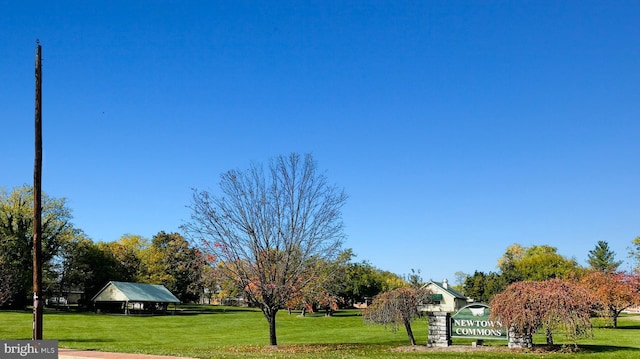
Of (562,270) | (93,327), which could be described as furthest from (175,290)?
(562,270)

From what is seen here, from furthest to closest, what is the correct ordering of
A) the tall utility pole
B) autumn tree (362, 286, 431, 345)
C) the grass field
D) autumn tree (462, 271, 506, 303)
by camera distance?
autumn tree (462, 271, 506, 303), autumn tree (362, 286, 431, 345), the grass field, the tall utility pole

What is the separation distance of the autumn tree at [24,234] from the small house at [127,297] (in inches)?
250

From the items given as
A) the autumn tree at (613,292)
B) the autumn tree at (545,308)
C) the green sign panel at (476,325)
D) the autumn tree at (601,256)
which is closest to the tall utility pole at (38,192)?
the green sign panel at (476,325)

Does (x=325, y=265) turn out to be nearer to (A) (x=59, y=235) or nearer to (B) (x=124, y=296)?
(B) (x=124, y=296)

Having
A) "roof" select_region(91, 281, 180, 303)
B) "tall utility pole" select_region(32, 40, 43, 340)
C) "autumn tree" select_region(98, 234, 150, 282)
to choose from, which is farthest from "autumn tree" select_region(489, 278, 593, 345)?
"autumn tree" select_region(98, 234, 150, 282)

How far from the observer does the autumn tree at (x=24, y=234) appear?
63.8m

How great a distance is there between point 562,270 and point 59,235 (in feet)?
224

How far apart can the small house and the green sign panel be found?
49687 mm

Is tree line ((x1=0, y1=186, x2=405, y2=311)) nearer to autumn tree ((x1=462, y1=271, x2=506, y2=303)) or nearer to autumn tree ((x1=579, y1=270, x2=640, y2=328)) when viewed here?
autumn tree ((x1=462, y1=271, x2=506, y2=303))

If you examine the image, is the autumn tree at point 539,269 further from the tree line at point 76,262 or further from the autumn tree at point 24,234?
the autumn tree at point 24,234

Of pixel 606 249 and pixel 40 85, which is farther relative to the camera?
pixel 606 249

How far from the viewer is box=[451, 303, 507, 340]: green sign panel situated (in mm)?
23906

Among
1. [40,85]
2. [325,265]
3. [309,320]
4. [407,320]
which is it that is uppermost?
[40,85]

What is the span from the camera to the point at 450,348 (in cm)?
2464
